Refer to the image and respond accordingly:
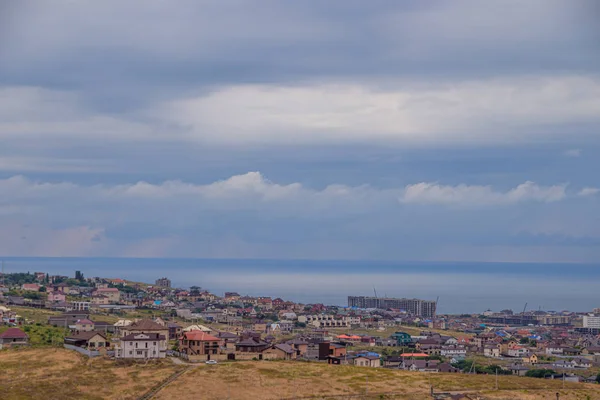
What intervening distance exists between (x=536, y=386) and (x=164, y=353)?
Result: 3524 cm

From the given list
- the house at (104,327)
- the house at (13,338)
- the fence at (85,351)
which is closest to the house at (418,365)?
the fence at (85,351)

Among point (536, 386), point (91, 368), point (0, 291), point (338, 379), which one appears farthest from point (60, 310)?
point (536, 386)

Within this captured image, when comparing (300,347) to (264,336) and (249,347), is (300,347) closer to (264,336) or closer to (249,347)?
(249,347)

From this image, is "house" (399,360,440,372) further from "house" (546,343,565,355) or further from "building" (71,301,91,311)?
"building" (71,301,91,311)

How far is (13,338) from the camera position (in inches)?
3381

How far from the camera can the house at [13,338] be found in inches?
3334

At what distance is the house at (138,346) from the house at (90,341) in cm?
431

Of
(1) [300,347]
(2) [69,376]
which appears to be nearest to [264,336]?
(1) [300,347]

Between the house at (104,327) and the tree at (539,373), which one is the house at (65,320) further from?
the tree at (539,373)

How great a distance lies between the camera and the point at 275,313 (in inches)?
7013

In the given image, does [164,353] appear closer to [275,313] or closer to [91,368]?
[91,368]

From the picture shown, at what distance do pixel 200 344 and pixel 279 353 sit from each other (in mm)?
9221

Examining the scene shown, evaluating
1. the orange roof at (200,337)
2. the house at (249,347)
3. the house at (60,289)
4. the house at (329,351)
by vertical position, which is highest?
the house at (60,289)

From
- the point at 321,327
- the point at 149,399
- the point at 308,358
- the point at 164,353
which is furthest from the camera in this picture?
the point at 321,327
